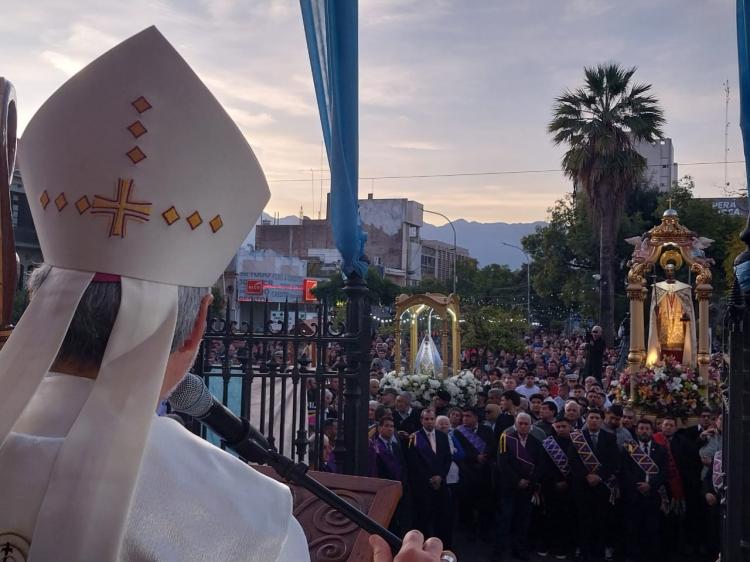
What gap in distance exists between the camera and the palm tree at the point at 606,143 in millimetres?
21828

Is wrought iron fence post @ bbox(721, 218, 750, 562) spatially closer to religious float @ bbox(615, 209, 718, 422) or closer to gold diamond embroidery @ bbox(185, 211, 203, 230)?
gold diamond embroidery @ bbox(185, 211, 203, 230)

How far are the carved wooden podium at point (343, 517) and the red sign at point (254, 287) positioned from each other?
43.3 meters

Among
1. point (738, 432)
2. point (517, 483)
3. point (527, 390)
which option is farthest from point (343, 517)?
point (527, 390)

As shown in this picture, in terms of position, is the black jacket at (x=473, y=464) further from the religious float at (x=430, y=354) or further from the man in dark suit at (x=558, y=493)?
the religious float at (x=430, y=354)

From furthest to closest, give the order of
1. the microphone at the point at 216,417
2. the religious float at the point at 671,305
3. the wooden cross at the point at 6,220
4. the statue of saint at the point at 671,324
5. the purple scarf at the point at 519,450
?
1. the statue of saint at the point at 671,324
2. the religious float at the point at 671,305
3. the purple scarf at the point at 519,450
4. the wooden cross at the point at 6,220
5. the microphone at the point at 216,417

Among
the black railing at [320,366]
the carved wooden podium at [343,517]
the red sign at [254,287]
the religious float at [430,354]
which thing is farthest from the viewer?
the red sign at [254,287]

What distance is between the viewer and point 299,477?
6.12ft

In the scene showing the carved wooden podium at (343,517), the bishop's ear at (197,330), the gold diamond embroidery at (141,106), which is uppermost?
the gold diamond embroidery at (141,106)

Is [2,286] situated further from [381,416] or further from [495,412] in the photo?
[495,412]

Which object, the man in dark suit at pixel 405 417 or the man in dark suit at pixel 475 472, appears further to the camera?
the man in dark suit at pixel 405 417

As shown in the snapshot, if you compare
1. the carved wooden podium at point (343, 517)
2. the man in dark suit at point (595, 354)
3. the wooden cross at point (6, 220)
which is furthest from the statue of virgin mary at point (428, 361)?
the wooden cross at point (6, 220)

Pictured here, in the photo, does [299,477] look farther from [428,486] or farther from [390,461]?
[428,486]

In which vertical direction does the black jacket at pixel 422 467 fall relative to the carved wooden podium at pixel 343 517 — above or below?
below

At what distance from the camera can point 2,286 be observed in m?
2.29
